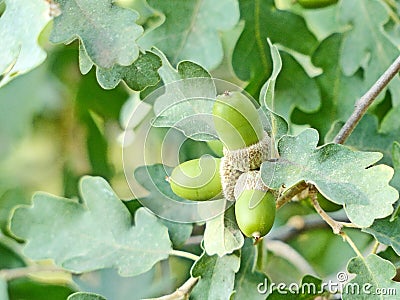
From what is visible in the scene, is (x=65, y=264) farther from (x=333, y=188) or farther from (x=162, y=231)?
(x=333, y=188)

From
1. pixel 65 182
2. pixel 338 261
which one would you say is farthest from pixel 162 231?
pixel 338 261

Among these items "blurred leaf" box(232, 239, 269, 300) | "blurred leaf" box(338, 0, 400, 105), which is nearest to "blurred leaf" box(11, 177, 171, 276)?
"blurred leaf" box(232, 239, 269, 300)

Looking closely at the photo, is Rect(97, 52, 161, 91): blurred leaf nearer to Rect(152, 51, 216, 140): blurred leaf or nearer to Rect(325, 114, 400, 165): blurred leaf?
Rect(152, 51, 216, 140): blurred leaf

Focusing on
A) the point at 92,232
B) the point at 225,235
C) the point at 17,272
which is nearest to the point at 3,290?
the point at 17,272

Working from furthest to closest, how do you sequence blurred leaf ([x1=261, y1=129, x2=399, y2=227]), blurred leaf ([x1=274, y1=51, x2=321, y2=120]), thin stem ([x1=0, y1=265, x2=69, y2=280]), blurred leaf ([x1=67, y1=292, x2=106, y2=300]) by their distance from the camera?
1. thin stem ([x1=0, y1=265, x2=69, y2=280])
2. blurred leaf ([x1=274, y1=51, x2=321, y2=120])
3. blurred leaf ([x1=67, y1=292, x2=106, y2=300])
4. blurred leaf ([x1=261, y1=129, x2=399, y2=227])

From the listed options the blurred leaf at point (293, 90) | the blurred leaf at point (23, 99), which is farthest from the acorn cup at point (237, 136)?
the blurred leaf at point (23, 99)

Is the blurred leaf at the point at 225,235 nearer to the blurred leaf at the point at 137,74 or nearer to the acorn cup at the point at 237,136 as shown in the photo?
the acorn cup at the point at 237,136

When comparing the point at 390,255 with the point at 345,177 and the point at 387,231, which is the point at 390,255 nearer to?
the point at 387,231
